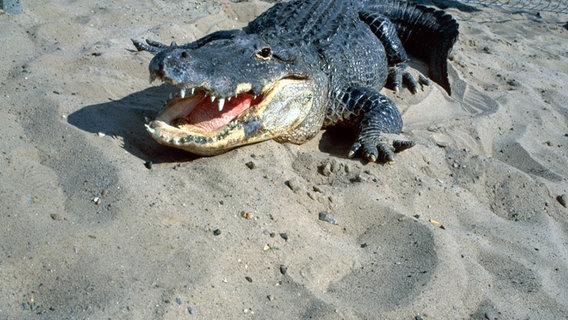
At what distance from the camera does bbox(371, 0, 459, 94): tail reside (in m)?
6.64

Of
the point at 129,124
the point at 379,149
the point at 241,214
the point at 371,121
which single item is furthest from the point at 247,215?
the point at 371,121

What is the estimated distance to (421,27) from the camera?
6.92 metres

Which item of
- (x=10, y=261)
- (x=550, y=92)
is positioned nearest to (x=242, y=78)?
(x=10, y=261)

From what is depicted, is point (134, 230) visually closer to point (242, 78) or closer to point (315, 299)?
point (315, 299)

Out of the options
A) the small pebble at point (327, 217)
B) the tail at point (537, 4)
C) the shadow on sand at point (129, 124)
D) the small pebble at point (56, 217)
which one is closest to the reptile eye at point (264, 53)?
the shadow on sand at point (129, 124)

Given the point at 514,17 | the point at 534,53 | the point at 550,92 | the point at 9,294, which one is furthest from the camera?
the point at 514,17

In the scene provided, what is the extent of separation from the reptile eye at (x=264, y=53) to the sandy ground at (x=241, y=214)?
2.02 ft

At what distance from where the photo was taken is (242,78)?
11.9 feet

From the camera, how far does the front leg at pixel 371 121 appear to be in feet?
13.5

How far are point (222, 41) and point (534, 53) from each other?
5.09m

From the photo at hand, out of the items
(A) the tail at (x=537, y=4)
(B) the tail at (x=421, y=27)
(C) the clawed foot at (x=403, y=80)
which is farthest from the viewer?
(A) the tail at (x=537, y=4)

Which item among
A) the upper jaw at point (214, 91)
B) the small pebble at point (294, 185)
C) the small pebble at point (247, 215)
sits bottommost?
the small pebble at point (294, 185)

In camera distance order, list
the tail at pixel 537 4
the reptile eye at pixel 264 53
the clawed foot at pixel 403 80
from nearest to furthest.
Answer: the reptile eye at pixel 264 53 < the clawed foot at pixel 403 80 < the tail at pixel 537 4

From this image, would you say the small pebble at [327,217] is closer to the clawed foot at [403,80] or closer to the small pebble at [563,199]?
the small pebble at [563,199]
